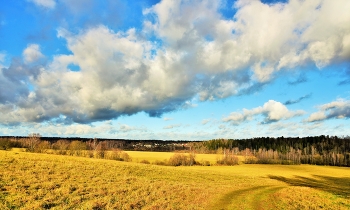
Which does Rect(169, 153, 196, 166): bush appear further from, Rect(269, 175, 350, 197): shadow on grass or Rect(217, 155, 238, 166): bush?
Rect(269, 175, 350, 197): shadow on grass

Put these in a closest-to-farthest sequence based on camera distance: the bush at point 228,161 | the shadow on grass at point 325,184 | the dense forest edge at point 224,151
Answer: the shadow on grass at point 325,184
the dense forest edge at point 224,151
the bush at point 228,161

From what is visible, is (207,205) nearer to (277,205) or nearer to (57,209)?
(277,205)

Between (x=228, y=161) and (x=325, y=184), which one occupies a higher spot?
(x=325, y=184)

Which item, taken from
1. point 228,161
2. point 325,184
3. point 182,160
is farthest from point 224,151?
point 325,184

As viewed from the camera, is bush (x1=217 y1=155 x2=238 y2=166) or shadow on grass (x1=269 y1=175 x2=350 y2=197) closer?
shadow on grass (x1=269 y1=175 x2=350 y2=197)

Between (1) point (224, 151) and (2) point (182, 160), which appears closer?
(2) point (182, 160)

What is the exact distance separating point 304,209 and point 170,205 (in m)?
14.7

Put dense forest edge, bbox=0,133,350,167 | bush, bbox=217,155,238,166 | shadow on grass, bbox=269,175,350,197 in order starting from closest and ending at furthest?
shadow on grass, bbox=269,175,350,197 < dense forest edge, bbox=0,133,350,167 < bush, bbox=217,155,238,166

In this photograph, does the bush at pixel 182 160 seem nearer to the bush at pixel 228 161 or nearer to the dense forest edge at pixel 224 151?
the dense forest edge at pixel 224 151

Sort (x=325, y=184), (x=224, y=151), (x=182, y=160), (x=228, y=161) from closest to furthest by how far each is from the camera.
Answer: (x=325, y=184)
(x=182, y=160)
(x=228, y=161)
(x=224, y=151)

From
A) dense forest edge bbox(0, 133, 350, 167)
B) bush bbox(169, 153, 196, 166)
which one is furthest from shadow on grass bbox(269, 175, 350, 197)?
dense forest edge bbox(0, 133, 350, 167)

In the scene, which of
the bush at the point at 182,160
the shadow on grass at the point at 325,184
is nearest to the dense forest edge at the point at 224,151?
the bush at the point at 182,160

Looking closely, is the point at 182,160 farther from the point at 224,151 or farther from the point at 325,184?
the point at 325,184

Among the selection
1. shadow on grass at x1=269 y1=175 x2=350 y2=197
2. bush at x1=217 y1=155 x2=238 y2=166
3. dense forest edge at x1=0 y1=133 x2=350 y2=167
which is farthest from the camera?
bush at x1=217 y1=155 x2=238 y2=166
